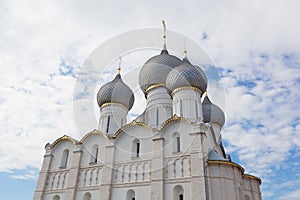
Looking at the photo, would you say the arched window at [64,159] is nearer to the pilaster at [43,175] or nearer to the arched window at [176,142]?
the pilaster at [43,175]

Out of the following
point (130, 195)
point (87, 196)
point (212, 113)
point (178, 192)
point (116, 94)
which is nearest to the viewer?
point (178, 192)

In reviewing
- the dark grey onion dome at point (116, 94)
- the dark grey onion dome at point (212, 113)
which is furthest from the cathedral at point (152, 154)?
the dark grey onion dome at point (212, 113)

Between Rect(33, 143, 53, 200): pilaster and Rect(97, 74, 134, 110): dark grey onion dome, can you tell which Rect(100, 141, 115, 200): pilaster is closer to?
Rect(33, 143, 53, 200): pilaster

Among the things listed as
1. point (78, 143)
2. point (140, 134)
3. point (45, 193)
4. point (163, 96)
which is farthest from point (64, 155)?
point (163, 96)

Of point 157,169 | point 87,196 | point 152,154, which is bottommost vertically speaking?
point 87,196

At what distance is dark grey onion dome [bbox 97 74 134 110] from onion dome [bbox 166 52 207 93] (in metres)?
4.30

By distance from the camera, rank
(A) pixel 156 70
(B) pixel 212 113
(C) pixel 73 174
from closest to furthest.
Answer: (C) pixel 73 174 < (A) pixel 156 70 < (B) pixel 212 113

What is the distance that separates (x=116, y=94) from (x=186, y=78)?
629 cm

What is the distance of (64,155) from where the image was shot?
18.7 m

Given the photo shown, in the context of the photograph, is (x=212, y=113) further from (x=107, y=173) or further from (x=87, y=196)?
(x=87, y=196)

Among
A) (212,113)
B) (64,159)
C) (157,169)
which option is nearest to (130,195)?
(157,169)

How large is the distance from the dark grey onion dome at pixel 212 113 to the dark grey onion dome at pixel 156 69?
4.61 meters

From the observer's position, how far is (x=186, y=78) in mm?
17984

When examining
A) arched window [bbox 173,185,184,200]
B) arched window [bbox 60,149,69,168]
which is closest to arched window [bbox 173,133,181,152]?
arched window [bbox 173,185,184,200]
